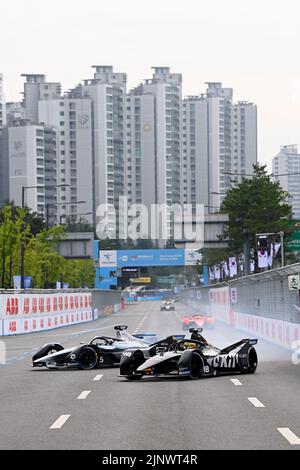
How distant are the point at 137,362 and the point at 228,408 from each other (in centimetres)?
679

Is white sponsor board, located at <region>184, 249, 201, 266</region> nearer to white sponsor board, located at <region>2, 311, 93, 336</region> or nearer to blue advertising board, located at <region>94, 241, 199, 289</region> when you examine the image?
blue advertising board, located at <region>94, 241, 199, 289</region>

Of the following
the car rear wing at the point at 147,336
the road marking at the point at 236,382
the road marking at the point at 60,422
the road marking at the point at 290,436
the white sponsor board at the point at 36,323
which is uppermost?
the car rear wing at the point at 147,336

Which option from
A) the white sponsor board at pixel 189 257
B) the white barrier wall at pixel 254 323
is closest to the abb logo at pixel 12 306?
the white barrier wall at pixel 254 323

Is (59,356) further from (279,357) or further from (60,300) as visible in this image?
(60,300)

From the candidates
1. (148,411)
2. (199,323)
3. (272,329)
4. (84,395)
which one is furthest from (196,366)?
(199,323)

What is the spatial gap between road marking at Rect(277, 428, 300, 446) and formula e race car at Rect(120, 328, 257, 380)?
9.01m

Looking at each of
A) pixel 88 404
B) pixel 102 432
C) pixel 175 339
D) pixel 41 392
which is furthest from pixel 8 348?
pixel 102 432

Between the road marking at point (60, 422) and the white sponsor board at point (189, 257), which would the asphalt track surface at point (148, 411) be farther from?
the white sponsor board at point (189, 257)

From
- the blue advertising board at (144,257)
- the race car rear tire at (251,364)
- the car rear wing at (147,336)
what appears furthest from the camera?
the blue advertising board at (144,257)

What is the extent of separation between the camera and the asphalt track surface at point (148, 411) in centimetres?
1378

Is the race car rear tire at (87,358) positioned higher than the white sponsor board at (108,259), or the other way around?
the white sponsor board at (108,259)

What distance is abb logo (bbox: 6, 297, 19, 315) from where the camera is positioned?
55.7 metres

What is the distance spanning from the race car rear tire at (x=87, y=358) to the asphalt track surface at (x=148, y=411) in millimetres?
528

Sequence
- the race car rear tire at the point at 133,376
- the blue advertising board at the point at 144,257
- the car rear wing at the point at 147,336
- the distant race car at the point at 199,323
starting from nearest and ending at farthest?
the race car rear tire at the point at 133,376 < the car rear wing at the point at 147,336 < the distant race car at the point at 199,323 < the blue advertising board at the point at 144,257
